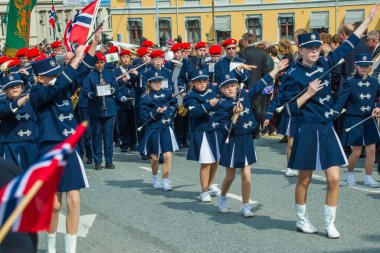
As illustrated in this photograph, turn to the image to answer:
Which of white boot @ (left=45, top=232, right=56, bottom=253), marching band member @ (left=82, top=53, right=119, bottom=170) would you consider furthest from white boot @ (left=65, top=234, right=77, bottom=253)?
marching band member @ (left=82, top=53, right=119, bottom=170)

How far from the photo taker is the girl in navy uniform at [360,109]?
10.6 meters

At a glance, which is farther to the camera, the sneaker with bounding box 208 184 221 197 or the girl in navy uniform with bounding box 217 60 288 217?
the sneaker with bounding box 208 184 221 197

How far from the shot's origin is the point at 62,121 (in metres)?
7.27

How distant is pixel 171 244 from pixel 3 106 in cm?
237

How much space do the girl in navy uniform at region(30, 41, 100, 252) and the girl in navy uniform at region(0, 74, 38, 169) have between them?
1013mm

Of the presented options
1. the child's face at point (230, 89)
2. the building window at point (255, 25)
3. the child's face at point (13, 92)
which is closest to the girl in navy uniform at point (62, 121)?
the child's face at point (13, 92)

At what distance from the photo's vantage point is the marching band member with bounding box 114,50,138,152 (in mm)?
15047

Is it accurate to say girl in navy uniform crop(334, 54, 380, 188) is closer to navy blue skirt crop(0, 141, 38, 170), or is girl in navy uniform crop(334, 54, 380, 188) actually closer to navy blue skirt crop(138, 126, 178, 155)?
navy blue skirt crop(138, 126, 178, 155)

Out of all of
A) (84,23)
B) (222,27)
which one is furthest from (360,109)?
(222,27)

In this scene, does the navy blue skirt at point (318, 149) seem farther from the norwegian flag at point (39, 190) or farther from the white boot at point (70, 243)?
the norwegian flag at point (39, 190)

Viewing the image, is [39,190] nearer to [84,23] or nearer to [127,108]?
[84,23]

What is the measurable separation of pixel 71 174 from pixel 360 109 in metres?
5.25

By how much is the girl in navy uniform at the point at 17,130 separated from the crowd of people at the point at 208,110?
0.01 metres

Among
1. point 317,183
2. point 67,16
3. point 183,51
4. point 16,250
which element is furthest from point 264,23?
point 16,250
